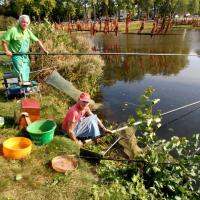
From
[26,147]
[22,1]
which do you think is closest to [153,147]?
[26,147]

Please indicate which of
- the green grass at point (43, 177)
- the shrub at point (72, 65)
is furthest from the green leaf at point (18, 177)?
the shrub at point (72, 65)

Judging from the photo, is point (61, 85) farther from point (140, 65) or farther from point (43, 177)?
point (140, 65)

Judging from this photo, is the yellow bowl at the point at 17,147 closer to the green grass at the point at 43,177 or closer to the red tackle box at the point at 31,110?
the green grass at the point at 43,177

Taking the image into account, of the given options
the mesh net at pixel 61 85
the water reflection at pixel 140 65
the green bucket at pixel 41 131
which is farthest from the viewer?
the water reflection at pixel 140 65

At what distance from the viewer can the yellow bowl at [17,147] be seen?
5.04 m

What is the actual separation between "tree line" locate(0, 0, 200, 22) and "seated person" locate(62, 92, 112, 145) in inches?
1572

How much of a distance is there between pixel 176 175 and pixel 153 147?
54cm

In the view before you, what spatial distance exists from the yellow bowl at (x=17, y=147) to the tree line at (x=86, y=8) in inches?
1593

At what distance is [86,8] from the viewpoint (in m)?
58.9

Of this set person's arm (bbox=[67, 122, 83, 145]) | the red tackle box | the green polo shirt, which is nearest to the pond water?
person's arm (bbox=[67, 122, 83, 145])

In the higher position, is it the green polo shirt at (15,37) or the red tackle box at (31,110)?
the green polo shirt at (15,37)

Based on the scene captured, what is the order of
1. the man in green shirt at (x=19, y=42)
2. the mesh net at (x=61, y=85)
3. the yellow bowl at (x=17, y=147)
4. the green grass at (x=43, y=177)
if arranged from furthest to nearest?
1. the mesh net at (x=61, y=85)
2. the man in green shirt at (x=19, y=42)
3. the yellow bowl at (x=17, y=147)
4. the green grass at (x=43, y=177)

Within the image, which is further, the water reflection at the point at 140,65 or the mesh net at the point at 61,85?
the water reflection at the point at 140,65

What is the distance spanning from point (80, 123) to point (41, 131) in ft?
2.37
